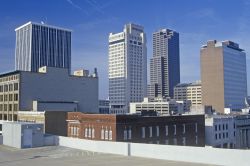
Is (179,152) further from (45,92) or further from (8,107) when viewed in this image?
(8,107)

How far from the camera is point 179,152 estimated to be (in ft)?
114

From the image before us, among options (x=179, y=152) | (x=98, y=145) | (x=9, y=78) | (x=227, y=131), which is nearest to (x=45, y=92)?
(x=9, y=78)

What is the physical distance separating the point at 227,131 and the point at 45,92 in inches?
2199

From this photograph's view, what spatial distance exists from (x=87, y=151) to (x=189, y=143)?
41.3 m

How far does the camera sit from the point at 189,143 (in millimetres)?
81375

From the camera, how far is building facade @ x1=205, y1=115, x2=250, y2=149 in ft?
319

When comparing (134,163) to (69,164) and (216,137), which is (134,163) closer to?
(69,164)

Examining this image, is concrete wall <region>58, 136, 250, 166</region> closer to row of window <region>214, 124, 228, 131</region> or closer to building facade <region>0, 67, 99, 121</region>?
building facade <region>0, 67, 99, 121</region>

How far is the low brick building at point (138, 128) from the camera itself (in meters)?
66.8

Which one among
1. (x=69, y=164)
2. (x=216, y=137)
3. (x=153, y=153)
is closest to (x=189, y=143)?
(x=216, y=137)

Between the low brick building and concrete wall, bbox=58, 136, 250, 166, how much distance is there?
→ 2032 centimetres

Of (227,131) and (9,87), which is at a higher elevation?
(9,87)

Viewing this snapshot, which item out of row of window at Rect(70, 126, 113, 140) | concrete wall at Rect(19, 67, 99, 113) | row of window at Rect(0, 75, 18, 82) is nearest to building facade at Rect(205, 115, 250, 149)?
row of window at Rect(70, 126, 113, 140)

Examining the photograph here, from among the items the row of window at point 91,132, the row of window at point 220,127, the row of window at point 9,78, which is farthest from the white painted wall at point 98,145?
the row of window at point 220,127
